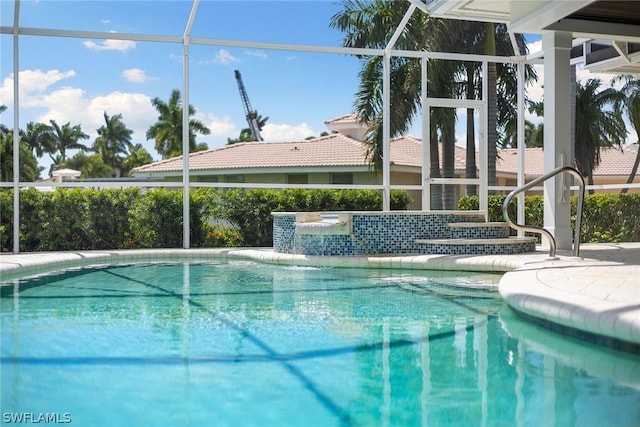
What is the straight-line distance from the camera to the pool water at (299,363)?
2768mm

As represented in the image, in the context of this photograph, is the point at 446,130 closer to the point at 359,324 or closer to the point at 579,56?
the point at 579,56

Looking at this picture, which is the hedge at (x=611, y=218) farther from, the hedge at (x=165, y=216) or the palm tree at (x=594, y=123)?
the palm tree at (x=594, y=123)

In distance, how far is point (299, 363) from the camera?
358cm

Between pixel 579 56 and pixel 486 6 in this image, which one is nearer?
pixel 486 6

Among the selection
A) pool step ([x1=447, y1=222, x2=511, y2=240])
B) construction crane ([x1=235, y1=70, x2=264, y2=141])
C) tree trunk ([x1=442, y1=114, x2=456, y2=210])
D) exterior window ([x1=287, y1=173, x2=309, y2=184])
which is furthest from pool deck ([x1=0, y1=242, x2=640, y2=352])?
construction crane ([x1=235, y1=70, x2=264, y2=141])

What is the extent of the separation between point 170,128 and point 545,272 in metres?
43.1

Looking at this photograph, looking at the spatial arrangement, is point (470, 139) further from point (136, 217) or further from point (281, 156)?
point (281, 156)

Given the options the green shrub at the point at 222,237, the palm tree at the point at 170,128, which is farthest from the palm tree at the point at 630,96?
the palm tree at the point at 170,128

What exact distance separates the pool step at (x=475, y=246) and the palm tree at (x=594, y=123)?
76.2ft

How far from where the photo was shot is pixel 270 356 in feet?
12.3

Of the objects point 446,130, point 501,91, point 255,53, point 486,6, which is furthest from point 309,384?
point 255,53

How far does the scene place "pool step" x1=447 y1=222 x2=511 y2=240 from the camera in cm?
923

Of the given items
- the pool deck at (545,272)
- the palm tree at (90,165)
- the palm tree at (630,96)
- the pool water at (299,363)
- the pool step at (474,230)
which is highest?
the palm tree at (630,96)

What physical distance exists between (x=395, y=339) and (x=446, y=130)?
37.7 ft
